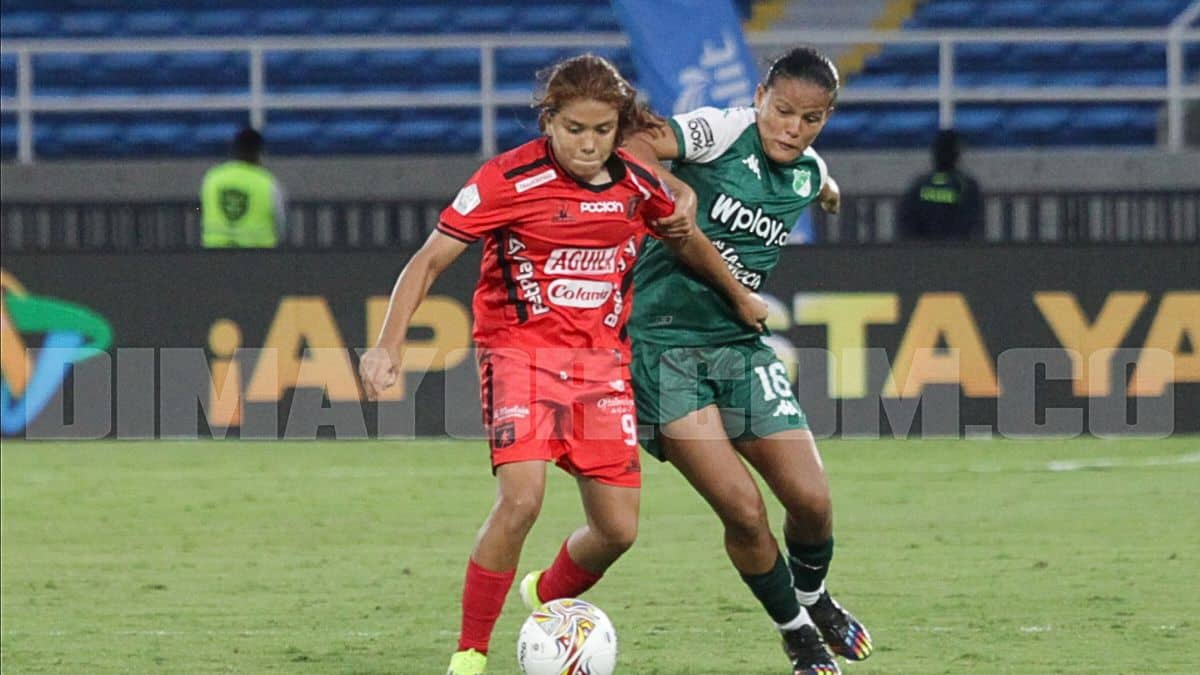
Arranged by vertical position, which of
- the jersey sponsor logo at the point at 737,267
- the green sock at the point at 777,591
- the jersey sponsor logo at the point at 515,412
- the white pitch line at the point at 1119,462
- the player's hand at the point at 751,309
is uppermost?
the jersey sponsor logo at the point at 737,267

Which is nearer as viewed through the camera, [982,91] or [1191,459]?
[1191,459]

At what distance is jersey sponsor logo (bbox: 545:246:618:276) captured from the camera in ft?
20.3

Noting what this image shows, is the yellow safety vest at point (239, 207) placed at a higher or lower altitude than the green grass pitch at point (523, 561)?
higher

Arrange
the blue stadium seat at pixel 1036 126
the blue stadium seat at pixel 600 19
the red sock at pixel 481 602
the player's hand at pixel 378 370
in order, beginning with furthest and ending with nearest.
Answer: the blue stadium seat at pixel 600 19 → the blue stadium seat at pixel 1036 126 → the red sock at pixel 481 602 → the player's hand at pixel 378 370

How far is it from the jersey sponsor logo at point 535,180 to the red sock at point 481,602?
1.09m

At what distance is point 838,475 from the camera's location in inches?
482

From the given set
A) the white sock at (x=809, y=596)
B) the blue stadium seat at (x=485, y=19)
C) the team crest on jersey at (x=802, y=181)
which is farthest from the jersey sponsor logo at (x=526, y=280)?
the blue stadium seat at (x=485, y=19)

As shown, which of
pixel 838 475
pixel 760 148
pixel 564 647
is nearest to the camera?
pixel 564 647

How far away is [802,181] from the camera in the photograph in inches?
269

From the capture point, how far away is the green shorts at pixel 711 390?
6.62 meters

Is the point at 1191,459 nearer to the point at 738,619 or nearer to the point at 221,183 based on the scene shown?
the point at 738,619

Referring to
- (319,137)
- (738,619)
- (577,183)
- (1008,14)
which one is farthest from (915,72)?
(577,183)

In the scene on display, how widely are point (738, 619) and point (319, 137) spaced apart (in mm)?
14031

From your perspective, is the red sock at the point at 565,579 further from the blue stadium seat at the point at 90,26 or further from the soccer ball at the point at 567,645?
the blue stadium seat at the point at 90,26
